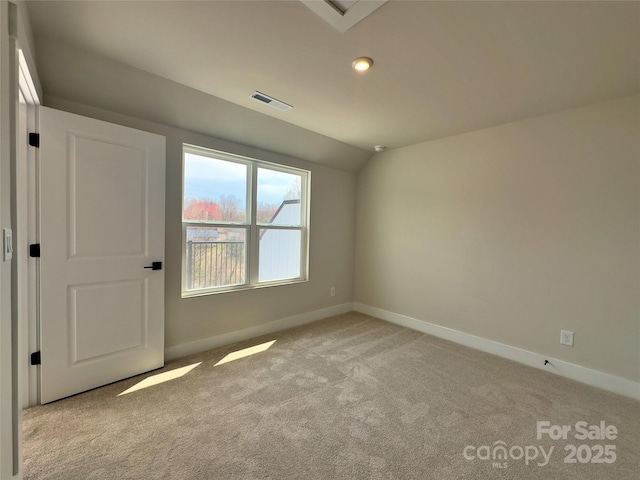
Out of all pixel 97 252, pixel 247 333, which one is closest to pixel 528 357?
pixel 247 333

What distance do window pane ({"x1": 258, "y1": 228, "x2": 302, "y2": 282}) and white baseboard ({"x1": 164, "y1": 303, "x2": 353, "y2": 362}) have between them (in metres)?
0.58

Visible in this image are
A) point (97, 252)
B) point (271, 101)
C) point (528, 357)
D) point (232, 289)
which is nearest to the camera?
point (97, 252)

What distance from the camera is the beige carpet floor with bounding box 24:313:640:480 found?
1.53 m

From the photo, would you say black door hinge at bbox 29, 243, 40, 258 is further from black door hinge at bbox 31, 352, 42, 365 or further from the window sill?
the window sill

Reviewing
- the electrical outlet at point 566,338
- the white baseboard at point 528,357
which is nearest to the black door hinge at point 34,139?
the white baseboard at point 528,357

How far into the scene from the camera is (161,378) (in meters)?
2.38

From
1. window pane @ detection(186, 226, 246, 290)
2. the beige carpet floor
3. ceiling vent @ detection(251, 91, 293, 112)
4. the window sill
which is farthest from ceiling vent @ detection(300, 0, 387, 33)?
the window sill

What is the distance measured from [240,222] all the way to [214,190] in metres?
0.47

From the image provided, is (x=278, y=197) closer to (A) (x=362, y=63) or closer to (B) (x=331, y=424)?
(A) (x=362, y=63)

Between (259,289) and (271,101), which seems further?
(259,289)

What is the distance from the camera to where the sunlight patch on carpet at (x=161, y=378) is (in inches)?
88.0

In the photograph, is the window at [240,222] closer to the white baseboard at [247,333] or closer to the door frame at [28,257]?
the white baseboard at [247,333]

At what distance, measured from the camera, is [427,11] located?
152cm

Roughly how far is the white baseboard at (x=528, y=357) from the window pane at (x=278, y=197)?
6.57 feet
